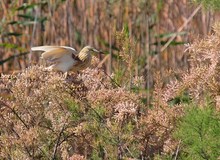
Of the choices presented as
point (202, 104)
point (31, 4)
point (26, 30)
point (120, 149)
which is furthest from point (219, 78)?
point (26, 30)

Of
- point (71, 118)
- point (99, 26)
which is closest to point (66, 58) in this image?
point (71, 118)

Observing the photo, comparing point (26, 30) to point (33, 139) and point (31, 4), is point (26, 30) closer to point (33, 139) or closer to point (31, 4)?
point (31, 4)

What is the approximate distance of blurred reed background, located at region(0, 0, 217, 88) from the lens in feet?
25.0

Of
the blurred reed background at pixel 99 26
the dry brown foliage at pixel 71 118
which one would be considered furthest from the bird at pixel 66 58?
the blurred reed background at pixel 99 26

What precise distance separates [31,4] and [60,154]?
3.66 meters

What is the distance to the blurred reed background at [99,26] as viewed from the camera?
7625mm

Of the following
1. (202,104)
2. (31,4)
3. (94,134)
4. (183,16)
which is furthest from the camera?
(183,16)

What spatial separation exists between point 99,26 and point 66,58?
370cm

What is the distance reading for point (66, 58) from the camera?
4379mm

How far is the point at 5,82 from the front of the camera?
3695mm

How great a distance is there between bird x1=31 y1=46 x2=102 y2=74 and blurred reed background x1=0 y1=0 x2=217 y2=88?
3.05 meters

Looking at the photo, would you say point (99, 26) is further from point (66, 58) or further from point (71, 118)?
point (71, 118)

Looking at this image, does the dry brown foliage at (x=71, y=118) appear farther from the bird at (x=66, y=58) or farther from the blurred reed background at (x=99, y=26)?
the blurred reed background at (x=99, y=26)

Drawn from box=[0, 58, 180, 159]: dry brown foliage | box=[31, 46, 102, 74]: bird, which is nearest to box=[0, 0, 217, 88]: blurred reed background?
box=[31, 46, 102, 74]: bird
